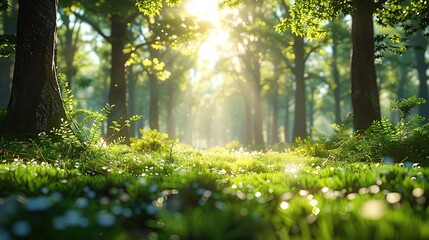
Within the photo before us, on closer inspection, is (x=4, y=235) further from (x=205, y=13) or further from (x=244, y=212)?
(x=205, y=13)

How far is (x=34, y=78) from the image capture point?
8.34 metres

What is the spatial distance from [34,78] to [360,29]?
9176 mm

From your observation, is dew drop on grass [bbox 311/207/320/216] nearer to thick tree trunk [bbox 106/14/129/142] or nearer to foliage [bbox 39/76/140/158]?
foliage [bbox 39/76/140/158]

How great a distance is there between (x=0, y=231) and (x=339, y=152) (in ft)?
23.6

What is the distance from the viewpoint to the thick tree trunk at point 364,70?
35.3 ft

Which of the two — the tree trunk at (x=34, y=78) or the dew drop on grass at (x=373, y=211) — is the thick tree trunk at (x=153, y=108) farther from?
the dew drop on grass at (x=373, y=211)

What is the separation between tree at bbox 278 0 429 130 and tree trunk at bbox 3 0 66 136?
22.0 ft

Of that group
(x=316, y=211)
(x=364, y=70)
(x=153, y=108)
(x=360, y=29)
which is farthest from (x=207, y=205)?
(x=153, y=108)

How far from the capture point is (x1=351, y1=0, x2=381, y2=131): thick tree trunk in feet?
35.3

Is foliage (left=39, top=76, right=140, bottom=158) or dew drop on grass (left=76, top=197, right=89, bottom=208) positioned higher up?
foliage (left=39, top=76, right=140, bottom=158)

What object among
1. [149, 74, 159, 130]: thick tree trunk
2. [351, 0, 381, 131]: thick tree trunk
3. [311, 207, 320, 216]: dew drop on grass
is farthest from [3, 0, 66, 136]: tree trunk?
[149, 74, 159, 130]: thick tree trunk

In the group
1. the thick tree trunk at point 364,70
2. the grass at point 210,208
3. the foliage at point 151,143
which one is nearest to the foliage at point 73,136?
the foliage at point 151,143

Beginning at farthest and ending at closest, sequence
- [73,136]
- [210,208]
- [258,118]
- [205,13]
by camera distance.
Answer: [258,118], [205,13], [73,136], [210,208]

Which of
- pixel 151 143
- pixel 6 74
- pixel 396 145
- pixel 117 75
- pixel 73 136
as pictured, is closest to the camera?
pixel 73 136
